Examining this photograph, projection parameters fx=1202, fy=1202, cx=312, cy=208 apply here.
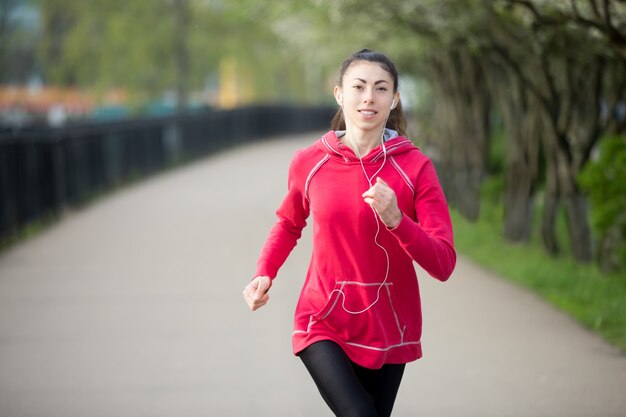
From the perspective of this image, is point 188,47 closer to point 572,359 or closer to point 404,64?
point 404,64

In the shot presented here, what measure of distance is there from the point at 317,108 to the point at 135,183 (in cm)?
3178

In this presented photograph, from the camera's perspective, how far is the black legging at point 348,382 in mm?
3682

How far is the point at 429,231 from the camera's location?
142 inches

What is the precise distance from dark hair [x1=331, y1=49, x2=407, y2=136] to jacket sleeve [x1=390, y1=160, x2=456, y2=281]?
295mm

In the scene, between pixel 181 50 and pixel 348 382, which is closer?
pixel 348 382

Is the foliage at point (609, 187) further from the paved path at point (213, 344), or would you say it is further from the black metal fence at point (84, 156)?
the black metal fence at point (84, 156)

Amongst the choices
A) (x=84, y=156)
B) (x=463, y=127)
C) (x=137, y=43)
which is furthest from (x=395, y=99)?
(x=137, y=43)

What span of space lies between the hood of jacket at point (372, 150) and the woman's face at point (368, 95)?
7 centimetres

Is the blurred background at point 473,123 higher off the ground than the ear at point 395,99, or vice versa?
the ear at point 395,99

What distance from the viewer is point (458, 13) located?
12.5 metres

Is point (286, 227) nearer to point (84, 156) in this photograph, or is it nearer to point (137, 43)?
point (84, 156)

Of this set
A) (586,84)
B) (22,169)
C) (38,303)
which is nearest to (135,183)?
(22,169)

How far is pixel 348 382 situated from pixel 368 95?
892mm

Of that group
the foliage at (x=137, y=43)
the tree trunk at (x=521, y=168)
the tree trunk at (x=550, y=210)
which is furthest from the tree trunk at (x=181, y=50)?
the tree trunk at (x=550, y=210)
